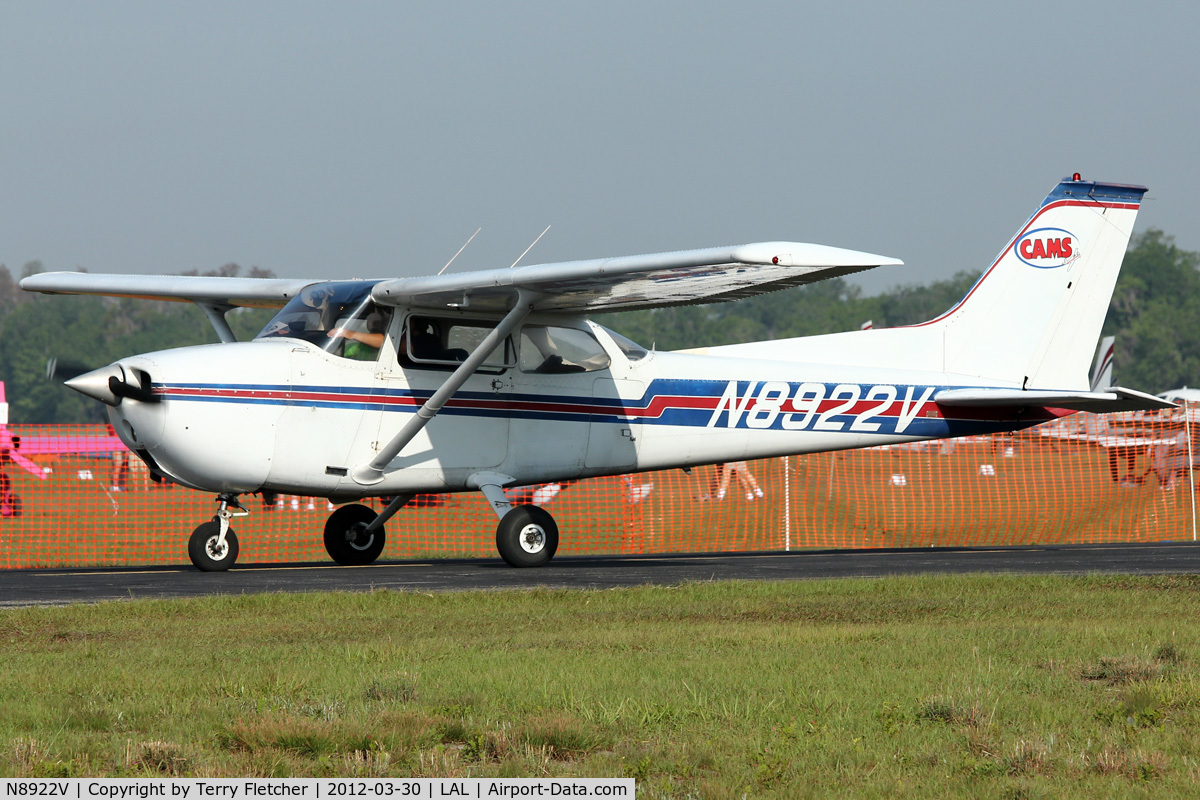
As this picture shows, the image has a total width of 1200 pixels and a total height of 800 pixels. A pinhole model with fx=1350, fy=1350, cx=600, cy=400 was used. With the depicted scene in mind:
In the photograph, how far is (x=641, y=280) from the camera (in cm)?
1112

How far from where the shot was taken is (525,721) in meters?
4.36

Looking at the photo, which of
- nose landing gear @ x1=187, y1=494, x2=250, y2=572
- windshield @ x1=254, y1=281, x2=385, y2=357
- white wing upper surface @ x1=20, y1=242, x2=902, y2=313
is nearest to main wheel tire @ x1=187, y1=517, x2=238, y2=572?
nose landing gear @ x1=187, y1=494, x2=250, y2=572

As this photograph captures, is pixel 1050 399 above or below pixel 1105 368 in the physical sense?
below

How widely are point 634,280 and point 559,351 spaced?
181 centimetres

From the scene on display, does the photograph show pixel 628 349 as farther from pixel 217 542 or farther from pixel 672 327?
pixel 672 327

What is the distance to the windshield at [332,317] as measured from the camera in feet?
38.7

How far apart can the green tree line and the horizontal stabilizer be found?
264 feet

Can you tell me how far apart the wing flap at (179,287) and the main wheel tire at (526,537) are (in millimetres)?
3259

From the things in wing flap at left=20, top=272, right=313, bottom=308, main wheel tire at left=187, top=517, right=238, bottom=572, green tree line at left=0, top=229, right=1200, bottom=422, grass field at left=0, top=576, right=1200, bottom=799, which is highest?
green tree line at left=0, top=229, right=1200, bottom=422

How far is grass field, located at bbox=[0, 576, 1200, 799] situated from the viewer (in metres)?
3.85

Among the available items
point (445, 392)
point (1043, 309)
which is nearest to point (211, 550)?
point (445, 392)

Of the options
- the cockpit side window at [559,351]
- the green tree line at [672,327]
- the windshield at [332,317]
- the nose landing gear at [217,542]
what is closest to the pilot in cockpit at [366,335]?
the windshield at [332,317]

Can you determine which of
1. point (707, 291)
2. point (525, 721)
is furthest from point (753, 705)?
point (707, 291)

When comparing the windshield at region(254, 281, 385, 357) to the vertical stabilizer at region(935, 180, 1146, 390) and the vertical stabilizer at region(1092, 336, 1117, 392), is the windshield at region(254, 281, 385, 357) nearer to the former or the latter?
the vertical stabilizer at region(935, 180, 1146, 390)
